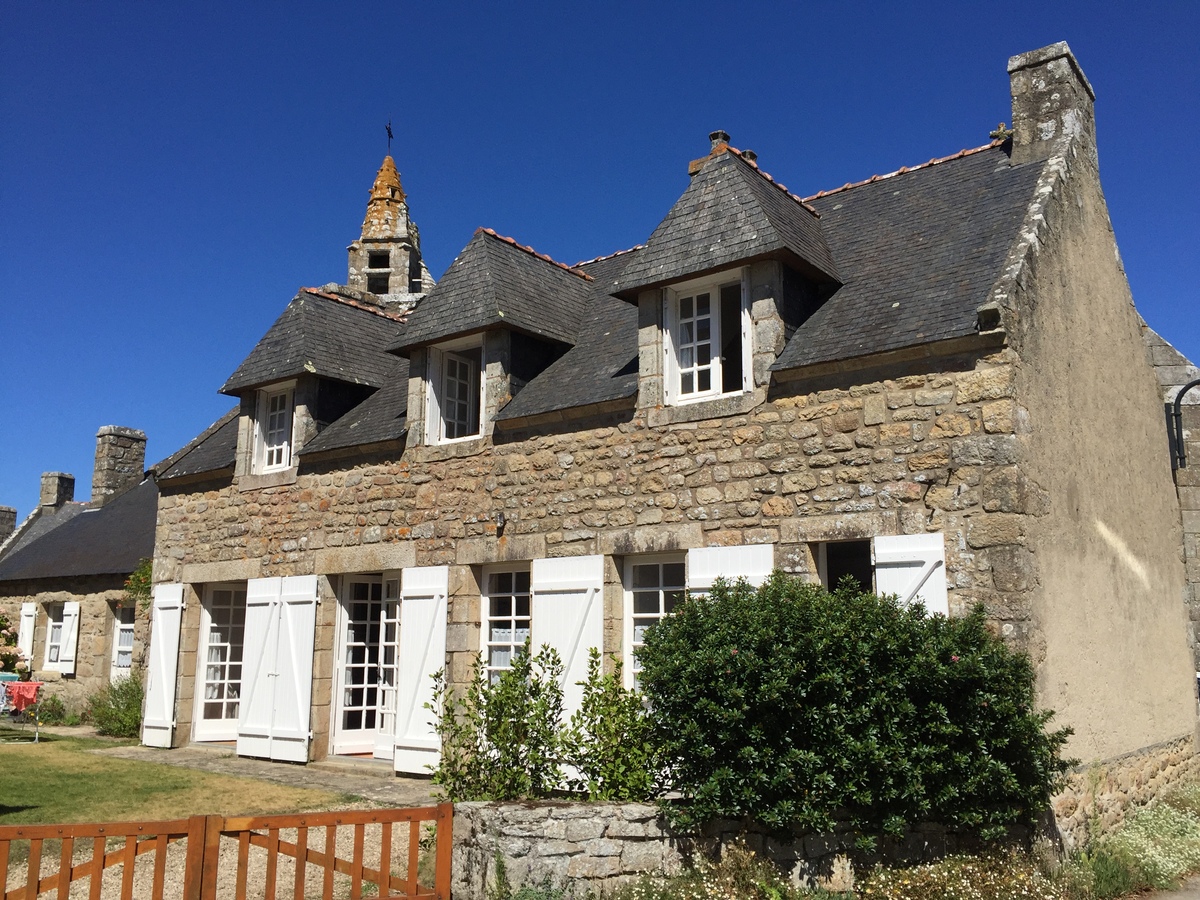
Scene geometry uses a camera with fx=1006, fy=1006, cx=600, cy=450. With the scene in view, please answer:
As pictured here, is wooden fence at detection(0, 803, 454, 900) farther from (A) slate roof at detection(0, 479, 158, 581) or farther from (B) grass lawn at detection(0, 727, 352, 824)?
(A) slate roof at detection(0, 479, 158, 581)

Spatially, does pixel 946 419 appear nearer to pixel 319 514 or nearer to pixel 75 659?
pixel 319 514

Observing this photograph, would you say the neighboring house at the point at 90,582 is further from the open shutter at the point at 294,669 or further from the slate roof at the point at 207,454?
the open shutter at the point at 294,669

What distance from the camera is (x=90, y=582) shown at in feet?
53.3

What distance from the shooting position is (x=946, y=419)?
7.24m

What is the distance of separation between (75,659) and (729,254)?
13106mm

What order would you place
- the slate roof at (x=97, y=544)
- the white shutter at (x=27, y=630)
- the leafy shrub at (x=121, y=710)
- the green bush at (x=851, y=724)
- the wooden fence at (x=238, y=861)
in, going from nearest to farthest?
the wooden fence at (x=238, y=861) → the green bush at (x=851, y=724) → the leafy shrub at (x=121, y=710) → the slate roof at (x=97, y=544) → the white shutter at (x=27, y=630)

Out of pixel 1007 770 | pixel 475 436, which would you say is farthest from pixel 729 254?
pixel 1007 770

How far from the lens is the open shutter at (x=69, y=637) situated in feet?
53.0

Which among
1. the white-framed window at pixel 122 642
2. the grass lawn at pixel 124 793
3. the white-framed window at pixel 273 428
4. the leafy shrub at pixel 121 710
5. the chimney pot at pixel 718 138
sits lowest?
the grass lawn at pixel 124 793

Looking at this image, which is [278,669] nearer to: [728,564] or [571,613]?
[571,613]

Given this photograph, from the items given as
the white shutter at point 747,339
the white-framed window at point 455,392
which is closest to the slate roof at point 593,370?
the white-framed window at point 455,392

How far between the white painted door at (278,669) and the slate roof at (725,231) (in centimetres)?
512

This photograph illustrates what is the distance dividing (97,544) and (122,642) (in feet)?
7.50

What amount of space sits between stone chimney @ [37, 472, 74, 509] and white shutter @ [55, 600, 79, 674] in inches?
275
